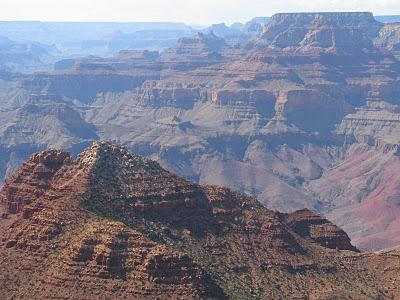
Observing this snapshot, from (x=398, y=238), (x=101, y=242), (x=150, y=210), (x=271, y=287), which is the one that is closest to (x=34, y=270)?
(x=101, y=242)

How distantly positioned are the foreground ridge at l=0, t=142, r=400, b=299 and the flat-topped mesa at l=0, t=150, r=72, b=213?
4.4 inches

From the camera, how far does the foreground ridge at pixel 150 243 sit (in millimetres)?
71125

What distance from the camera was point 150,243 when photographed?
237 feet

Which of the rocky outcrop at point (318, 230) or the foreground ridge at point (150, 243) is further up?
the foreground ridge at point (150, 243)

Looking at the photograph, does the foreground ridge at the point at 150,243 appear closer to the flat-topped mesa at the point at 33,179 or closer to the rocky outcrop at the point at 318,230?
the flat-topped mesa at the point at 33,179

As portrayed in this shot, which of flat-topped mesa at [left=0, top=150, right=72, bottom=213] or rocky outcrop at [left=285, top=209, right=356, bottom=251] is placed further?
rocky outcrop at [left=285, top=209, right=356, bottom=251]

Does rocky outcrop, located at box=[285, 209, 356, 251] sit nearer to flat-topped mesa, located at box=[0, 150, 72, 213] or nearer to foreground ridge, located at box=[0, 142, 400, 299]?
foreground ridge, located at box=[0, 142, 400, 299]

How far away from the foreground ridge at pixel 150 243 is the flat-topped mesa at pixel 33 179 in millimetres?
112

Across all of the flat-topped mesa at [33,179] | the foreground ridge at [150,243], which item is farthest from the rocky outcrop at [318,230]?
the flat-topped mesa at [33,179]

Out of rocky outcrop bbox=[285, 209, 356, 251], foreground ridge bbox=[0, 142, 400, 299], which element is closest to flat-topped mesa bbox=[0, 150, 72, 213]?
foreground ridge bbox=[0, 142, 400, 299]

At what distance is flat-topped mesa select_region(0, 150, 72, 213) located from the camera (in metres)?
86.9

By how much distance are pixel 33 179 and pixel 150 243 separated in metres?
20.4

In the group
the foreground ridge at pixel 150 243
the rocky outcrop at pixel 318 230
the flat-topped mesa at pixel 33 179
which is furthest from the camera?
the rocky outcrop at pixel 318 230

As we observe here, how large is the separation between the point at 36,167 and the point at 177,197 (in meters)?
13.9
